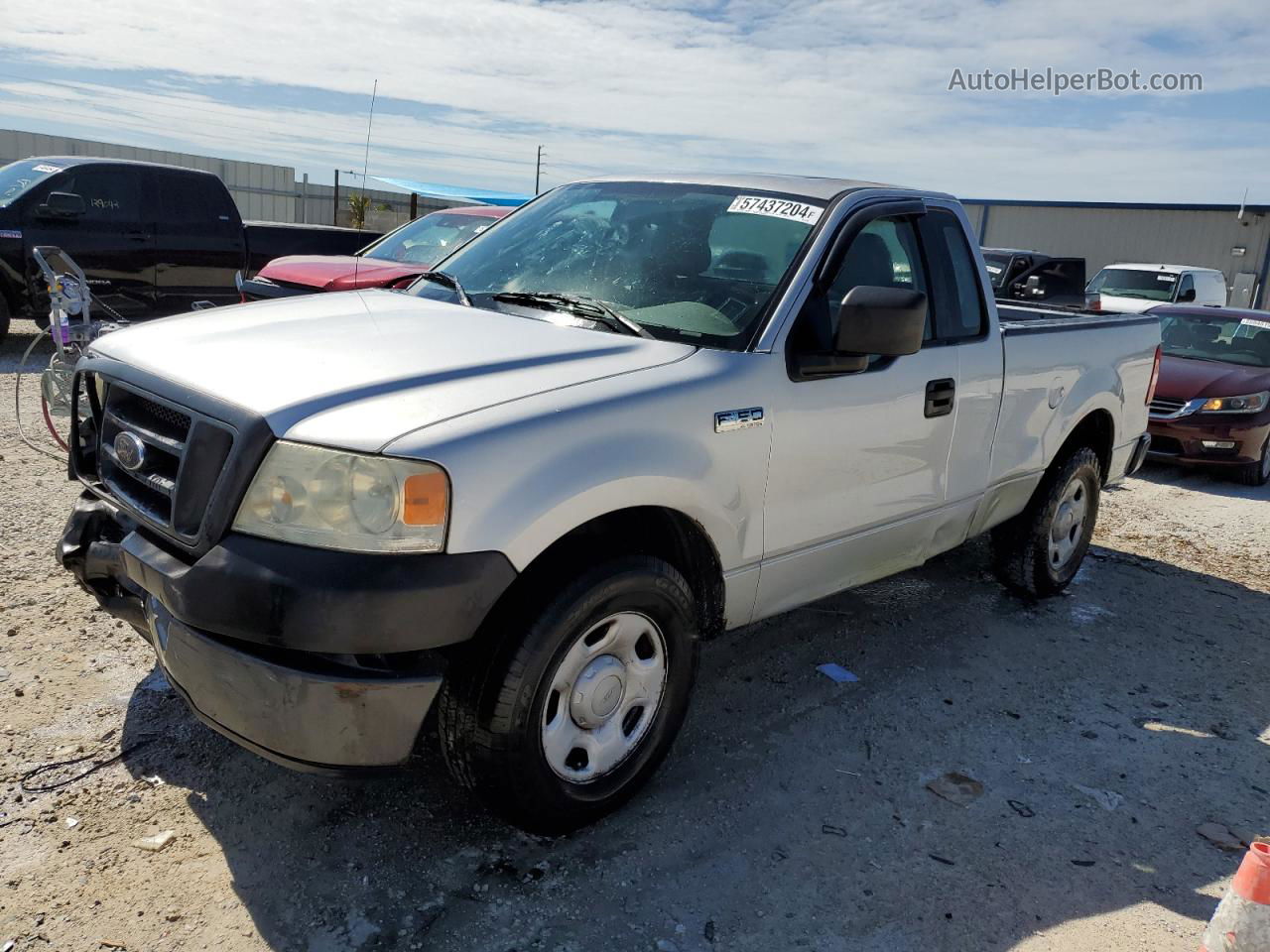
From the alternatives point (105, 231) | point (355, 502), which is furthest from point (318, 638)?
point (105, 231)

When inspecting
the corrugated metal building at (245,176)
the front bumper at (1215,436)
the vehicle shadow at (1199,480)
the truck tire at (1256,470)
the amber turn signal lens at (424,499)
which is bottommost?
the vehicle shadow at (1199,480)

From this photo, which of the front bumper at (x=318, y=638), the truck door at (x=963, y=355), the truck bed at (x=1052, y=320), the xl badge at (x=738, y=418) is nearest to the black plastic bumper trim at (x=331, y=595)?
the front bumper at (x=318, y=638)

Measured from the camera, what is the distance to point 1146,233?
1251 inches

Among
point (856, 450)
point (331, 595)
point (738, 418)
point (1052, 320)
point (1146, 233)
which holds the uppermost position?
point (1146, 233)

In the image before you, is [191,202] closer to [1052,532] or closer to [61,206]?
[61,206]

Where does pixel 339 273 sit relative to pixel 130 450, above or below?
above

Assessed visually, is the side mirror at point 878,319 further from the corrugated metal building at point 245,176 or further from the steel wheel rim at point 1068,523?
the corrugated metal building at point 245,176

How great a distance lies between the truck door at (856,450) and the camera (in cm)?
342

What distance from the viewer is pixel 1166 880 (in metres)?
3.13

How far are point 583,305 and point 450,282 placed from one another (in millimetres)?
703

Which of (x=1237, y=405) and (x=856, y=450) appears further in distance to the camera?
(x=1237, y=405)

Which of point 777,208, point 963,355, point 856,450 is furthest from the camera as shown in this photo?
point 963,355

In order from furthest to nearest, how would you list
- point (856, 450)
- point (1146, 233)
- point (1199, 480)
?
point (1146, 233) → point (1199, 480) → point (856, 450)

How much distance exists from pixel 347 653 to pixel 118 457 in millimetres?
1054
